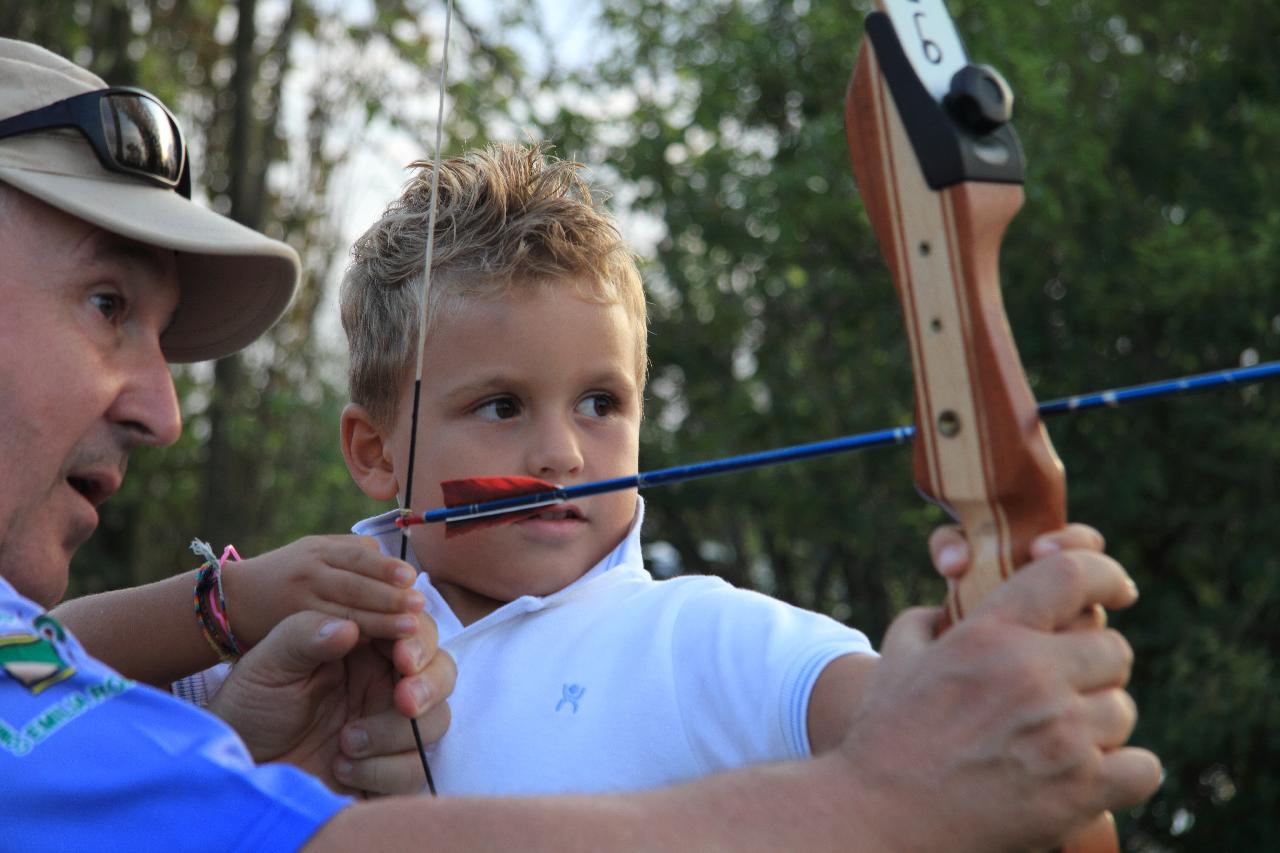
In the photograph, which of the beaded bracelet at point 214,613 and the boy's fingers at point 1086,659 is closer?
the boy's fingers at point 1086,659

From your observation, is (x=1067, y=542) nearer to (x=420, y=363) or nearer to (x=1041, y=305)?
(x=420, y=363)

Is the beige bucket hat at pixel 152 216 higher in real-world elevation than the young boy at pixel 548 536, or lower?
higher

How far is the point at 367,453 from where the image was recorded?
8.04 feet

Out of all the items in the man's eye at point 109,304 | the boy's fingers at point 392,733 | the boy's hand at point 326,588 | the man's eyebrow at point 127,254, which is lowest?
the boy's fingers at point 392,733

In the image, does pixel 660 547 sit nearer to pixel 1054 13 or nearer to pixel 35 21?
pixel 1054 13

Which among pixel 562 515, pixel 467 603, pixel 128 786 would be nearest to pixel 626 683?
pixel 562 515

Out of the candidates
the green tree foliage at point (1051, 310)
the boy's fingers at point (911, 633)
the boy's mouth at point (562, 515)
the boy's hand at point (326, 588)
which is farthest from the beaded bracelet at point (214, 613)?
the green tree foliage at point (1051, 310)

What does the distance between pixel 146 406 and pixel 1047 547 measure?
1.16 m

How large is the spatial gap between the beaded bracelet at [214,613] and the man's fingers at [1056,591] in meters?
1.31

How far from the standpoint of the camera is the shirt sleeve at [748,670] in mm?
1647

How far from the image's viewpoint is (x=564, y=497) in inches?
75.0

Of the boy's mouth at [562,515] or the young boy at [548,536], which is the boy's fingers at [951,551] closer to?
the young boy at [548,536]

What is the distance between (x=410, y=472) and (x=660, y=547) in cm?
485

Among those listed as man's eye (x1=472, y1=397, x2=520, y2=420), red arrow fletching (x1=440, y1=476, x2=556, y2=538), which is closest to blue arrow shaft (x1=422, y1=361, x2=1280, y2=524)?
red arrow fletching (x1=440, y1=476, x2=556, y2=538)
